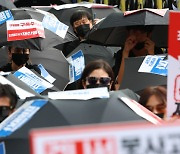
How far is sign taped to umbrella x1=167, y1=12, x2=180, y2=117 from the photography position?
4.02m

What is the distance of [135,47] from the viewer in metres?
6.91

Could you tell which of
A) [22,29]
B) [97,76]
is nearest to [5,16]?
[22,29]

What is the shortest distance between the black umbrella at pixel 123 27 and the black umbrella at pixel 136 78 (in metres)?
0.69

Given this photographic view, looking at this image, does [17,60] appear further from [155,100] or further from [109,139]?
[109,139]

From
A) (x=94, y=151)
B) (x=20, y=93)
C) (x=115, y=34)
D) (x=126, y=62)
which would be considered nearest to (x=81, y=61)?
(x=115, y=34)

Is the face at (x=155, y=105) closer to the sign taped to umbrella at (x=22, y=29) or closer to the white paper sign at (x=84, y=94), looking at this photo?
the white paper sign at (x=84, y=94)

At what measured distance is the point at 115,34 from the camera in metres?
7.66

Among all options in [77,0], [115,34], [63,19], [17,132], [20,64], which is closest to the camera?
[17,132]

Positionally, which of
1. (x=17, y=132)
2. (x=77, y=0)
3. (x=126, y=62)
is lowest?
(x=77, y=0)

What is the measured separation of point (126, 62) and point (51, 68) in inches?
64.2

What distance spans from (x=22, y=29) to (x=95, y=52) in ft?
3.12

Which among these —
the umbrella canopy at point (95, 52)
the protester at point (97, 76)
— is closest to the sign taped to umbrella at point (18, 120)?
the protester at point (97, 76)


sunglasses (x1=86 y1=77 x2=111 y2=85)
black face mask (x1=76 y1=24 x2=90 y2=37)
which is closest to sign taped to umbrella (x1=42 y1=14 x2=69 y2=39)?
black face mask (x1=76 y1=24 x2=90 y2=37)

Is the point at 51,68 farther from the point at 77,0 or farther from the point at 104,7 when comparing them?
the point at 77,0
